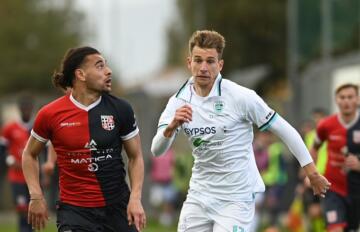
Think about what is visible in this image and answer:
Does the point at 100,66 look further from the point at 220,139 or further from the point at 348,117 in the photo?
the point at 348,117

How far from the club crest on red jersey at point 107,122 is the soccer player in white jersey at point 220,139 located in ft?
1.39

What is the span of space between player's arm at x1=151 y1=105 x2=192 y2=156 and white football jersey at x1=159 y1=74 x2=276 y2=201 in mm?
248

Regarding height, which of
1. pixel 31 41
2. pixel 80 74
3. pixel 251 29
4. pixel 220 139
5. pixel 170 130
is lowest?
pixel 31 41

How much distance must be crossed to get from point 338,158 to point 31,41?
157 ft

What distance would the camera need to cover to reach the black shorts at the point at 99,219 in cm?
895

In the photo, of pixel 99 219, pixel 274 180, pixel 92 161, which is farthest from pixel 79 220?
pixel 274 180

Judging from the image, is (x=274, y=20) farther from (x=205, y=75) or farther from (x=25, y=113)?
(x=205, y=75)

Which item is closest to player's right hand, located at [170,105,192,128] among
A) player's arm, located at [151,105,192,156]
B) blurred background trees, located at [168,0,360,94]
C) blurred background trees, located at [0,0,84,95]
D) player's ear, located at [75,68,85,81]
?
player's arm, located at [151,105,192,156]

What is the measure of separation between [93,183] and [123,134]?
1.56 ft

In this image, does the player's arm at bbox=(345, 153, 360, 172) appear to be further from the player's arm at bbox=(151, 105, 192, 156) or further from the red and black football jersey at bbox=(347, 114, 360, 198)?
the player's arm at bbox=(151, 105, 192, 156)

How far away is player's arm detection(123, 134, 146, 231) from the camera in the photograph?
28.8ft

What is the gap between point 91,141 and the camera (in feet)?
29.3

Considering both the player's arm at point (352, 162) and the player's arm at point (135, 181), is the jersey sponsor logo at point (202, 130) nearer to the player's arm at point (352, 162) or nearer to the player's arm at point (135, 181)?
the player's arm at point (135, 181)

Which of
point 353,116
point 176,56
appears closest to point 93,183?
point 353,116
